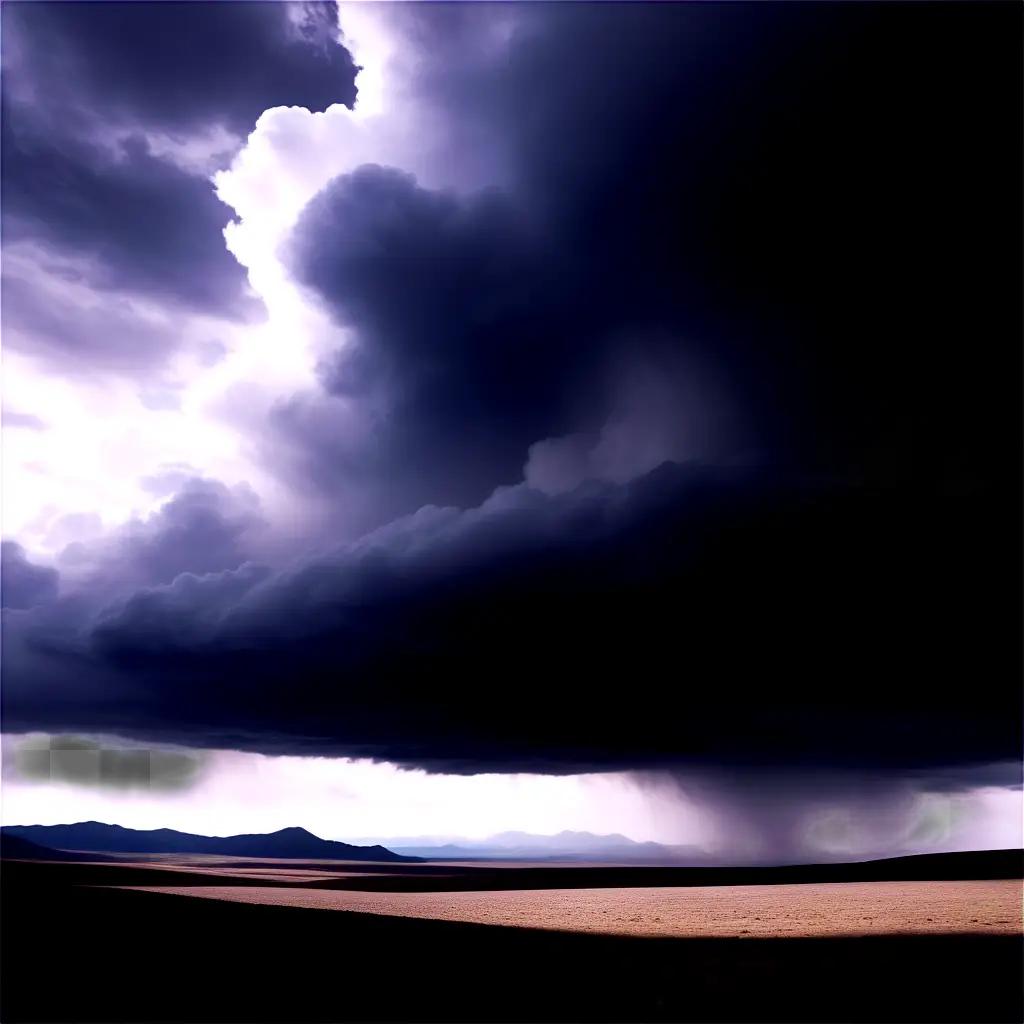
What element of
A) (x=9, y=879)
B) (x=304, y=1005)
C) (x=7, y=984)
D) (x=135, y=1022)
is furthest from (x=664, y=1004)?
(x=9, y=879)

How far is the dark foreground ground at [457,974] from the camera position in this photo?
2459 centimetres

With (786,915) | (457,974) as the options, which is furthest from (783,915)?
(457,974)

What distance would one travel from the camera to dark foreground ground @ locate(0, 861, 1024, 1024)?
80.7 ft

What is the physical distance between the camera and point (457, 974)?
30.0m

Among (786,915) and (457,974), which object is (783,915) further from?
(457,974)

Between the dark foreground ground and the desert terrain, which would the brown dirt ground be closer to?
the desert terrain

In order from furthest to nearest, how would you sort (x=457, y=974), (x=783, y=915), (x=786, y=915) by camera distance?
(x=783, y=915)
(x=786, y=915)
(x=457, y=974)

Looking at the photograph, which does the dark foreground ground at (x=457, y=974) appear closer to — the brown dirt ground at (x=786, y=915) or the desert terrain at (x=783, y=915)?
the brown dirt ground at (x=786, y=915)

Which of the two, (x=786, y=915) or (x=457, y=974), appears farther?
(x=786, y=915)

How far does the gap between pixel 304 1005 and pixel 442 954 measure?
1048cm

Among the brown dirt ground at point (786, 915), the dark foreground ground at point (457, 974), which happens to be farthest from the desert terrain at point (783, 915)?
the dark foreground ground at point (457, 974)

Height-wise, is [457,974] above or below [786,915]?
above

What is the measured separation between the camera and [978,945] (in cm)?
3775

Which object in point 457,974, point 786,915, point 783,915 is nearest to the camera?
point 457,974
